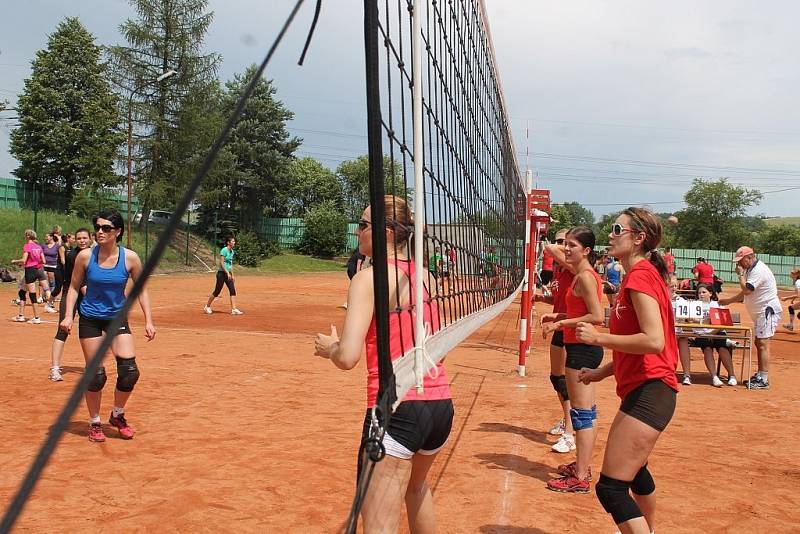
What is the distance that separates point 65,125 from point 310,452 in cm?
4129

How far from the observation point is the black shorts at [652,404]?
329cm

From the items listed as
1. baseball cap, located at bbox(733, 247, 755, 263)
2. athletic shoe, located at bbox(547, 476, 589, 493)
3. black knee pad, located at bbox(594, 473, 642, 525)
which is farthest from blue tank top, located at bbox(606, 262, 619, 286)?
black knee pad, located at bbox(594, 473, 642, 525)

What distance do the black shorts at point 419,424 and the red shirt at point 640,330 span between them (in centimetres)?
93

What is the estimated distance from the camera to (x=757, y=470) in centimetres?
589

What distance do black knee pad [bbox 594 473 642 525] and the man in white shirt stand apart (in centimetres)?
730

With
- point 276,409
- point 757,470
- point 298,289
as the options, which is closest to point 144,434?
point 276,409

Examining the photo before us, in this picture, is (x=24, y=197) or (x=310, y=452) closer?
(x=310, y=452)

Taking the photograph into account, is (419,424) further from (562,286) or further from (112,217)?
(112,217)

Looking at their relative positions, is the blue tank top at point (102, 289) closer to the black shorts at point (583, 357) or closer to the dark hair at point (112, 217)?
the dark hair at point (112, 217)

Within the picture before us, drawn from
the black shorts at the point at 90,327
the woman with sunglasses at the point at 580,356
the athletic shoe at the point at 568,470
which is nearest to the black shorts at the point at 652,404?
the woman with sunglasses at the point at 580,356

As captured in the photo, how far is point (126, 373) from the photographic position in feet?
19.6

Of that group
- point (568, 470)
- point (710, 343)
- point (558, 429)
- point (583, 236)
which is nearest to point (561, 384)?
point (558, 429)

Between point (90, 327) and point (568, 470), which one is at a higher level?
point (90, 327)

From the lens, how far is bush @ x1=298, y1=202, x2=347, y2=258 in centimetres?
4584
